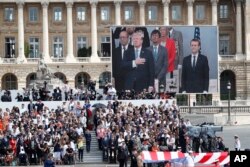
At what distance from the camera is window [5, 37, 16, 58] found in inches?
3780

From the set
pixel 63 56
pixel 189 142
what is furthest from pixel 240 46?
pixel 189 142

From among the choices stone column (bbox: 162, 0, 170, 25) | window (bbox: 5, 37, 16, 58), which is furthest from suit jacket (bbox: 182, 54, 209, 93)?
window (bbox: 5, 37, 16, 58)

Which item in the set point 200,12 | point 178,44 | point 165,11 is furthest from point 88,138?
point 200,12

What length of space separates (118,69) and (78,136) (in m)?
24.2

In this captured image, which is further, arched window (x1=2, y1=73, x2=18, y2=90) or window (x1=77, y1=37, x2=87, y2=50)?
window (x1=77, y1=37, x2=87, y2=50)

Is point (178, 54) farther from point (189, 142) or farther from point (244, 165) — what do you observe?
point (244, 165)

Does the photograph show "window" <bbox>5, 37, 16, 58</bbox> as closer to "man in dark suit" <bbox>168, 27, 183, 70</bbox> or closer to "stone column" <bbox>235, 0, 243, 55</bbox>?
"stone column" <bbox>235, 0, 243, 55</bbox>

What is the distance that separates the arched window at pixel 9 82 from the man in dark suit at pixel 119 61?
3124 cm

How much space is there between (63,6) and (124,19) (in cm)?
719

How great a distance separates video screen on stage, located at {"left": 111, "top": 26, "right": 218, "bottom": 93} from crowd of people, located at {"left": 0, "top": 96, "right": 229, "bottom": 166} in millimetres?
19087

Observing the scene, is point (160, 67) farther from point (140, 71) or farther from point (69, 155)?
point (69, 155)

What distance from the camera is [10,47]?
9612cm

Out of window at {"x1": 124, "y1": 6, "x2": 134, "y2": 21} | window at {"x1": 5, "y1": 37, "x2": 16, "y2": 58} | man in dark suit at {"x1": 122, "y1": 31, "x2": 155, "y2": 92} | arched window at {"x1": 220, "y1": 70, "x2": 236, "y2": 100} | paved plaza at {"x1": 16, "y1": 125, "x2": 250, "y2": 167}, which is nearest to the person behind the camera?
paved plaza at {"x1": 16, "y1": 125, "x2": 250, "y2": 167}

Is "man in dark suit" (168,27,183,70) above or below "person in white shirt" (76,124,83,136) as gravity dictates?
above
